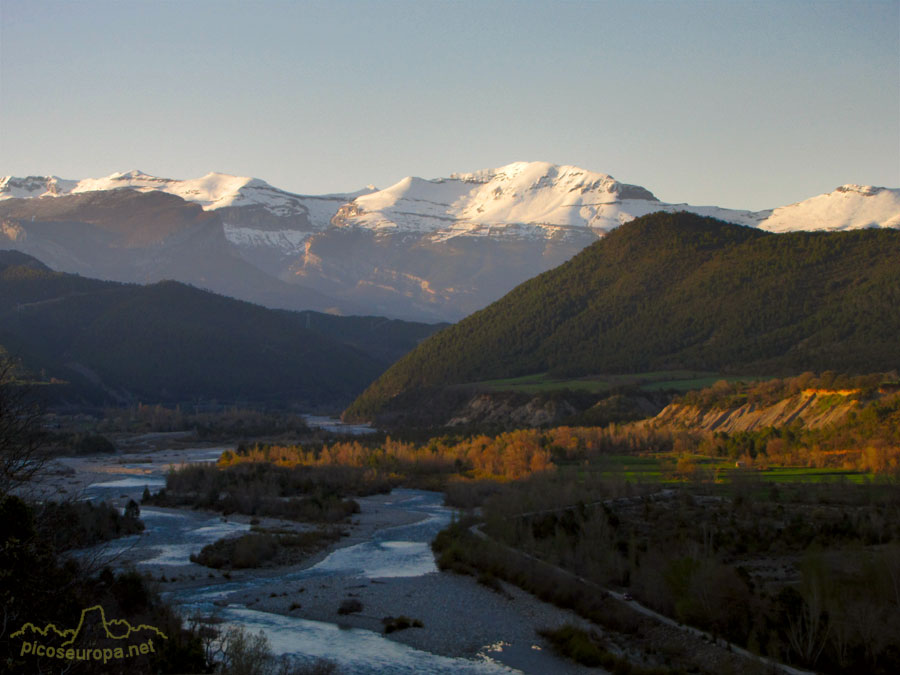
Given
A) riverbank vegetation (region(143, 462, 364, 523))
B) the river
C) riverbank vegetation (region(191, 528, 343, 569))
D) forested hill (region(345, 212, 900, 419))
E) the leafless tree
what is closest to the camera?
the leafless tree

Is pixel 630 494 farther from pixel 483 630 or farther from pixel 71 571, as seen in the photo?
pixel 71 571

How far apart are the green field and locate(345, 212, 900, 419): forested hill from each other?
2715mm

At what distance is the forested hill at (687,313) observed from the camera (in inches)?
4387

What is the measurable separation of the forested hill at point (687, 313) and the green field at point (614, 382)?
2715 mm

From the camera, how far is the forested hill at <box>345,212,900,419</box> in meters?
111

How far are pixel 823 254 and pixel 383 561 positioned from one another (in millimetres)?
103911

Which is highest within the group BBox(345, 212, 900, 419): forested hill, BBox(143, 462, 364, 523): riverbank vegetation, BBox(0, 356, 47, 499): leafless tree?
BBox(345, 212, 900, 419): forested hill

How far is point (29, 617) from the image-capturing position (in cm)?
1638

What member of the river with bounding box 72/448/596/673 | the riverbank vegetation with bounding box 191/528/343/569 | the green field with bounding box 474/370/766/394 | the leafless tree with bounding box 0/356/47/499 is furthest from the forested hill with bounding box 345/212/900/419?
the leafless tree with bounding box 0/356/47/499

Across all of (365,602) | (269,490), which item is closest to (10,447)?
(365,602)

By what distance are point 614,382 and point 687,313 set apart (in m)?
19.6

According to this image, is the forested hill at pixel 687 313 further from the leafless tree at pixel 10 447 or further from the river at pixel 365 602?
the leafless tree at pixel 10 447

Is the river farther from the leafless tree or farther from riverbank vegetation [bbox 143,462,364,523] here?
riverbank vegetation [bbox 143,462,364,523]

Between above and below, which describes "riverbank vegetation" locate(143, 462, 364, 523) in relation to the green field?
below
